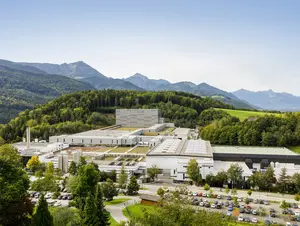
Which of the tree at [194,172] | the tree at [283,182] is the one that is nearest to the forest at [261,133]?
the tree at [283,182]

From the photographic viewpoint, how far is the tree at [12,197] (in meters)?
12.0

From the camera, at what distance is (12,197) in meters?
12.1

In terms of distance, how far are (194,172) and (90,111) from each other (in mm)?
39098

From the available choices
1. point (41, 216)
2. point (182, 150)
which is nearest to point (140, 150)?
point (182, 150)

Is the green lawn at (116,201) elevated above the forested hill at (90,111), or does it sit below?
below

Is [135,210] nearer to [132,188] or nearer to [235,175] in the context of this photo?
[132,188]

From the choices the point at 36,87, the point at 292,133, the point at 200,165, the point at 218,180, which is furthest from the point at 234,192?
the point at 36,87

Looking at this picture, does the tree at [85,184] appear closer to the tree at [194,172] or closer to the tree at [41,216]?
the tree at [41,216]

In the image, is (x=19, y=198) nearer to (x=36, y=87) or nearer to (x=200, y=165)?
(x=200, y=165)

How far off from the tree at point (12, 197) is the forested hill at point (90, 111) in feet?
99.1

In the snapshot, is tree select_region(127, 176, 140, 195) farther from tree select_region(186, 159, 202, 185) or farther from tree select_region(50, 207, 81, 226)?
tree select_region(50, 207, 81, 226)

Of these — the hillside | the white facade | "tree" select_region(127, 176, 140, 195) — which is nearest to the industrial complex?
"tree" select_region(127, 176, 140, 195)

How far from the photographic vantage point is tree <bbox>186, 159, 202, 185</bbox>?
71.6 ft

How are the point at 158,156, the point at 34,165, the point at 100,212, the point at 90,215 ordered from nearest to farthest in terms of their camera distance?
the point at 90,215 → the point at 100,212 → the point at 158,156 → the point at 34,165
